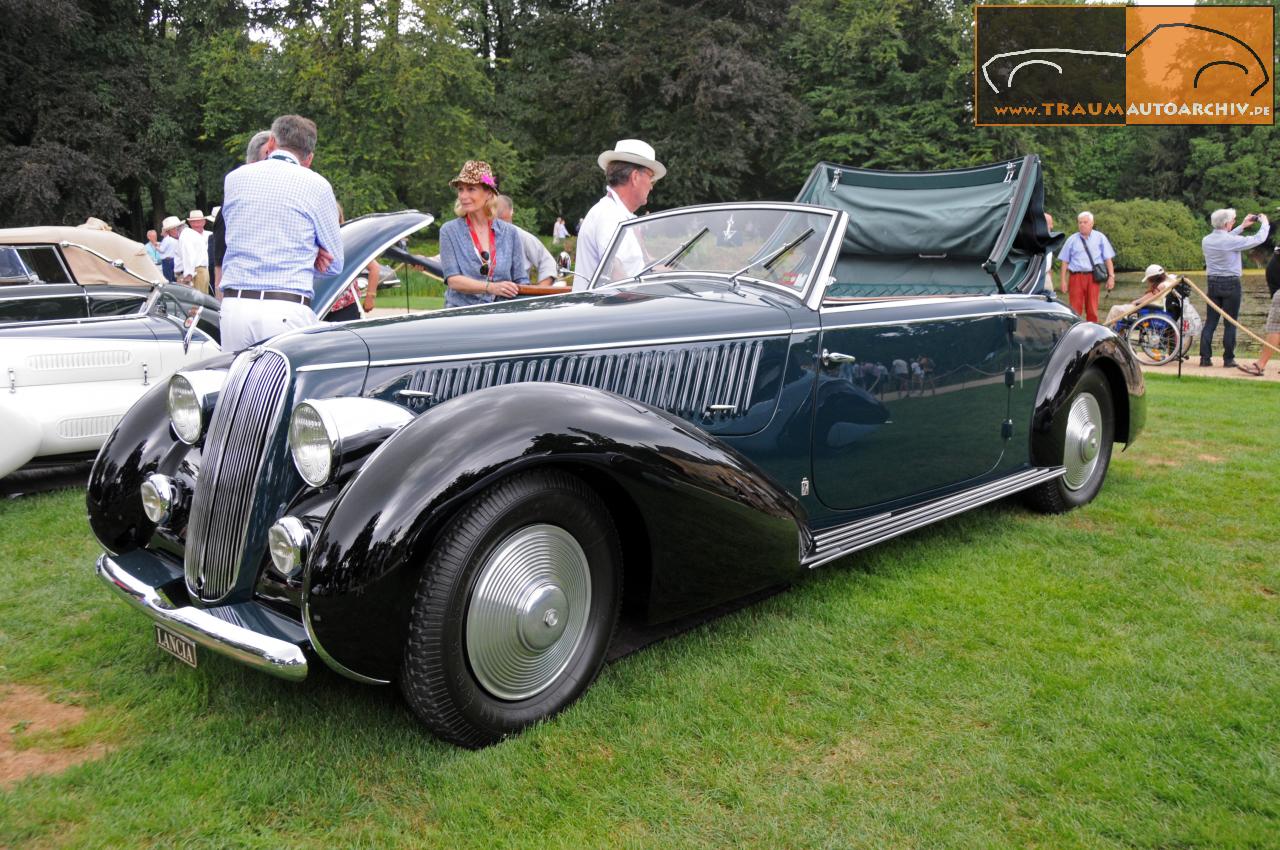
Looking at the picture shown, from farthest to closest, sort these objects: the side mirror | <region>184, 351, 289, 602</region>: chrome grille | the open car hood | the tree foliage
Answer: the tree foliage → the side mirror → the open car hood → <region>184, 351, 289, 602</region>: chrome grille

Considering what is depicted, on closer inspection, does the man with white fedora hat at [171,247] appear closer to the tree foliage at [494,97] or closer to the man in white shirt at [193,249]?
the man in white shirt at [193,249]

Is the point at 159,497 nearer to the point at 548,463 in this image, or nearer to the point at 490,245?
the point at 548,463

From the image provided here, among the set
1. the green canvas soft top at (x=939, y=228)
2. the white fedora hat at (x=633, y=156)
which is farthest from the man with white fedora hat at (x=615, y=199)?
the green canvas soft top at (x=939, y=228)

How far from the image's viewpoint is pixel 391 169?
28172 mm

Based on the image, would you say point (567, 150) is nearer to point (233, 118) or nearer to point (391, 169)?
point (391, 169)

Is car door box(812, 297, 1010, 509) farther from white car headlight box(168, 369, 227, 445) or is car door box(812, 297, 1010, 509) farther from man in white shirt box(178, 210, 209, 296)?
man in white shirt box(178, 210, 209, 296)

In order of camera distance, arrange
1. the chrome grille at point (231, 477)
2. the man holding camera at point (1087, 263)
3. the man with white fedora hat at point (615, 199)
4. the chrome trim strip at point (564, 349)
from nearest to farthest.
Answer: the chrome grille at point (231, 477), the chrome trim strip at point (564, 349), the man with white fedora hat at point (615, 199), the man holding camera at point (1087, 263)

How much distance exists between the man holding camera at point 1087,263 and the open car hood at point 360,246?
379 inches

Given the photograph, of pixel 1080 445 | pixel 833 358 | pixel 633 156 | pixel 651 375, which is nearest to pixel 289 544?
pixel 651 375

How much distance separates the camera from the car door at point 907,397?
379 centimetres

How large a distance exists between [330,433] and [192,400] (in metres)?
0.91

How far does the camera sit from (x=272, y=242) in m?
4.37

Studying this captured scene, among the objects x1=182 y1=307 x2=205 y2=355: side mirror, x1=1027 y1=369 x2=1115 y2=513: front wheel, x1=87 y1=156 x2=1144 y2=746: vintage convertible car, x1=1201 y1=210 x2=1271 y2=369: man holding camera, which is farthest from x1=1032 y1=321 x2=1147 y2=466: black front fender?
x1=1201 y1=210 x2=1271 y2=369: man holding camera

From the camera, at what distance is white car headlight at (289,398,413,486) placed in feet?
8.65
